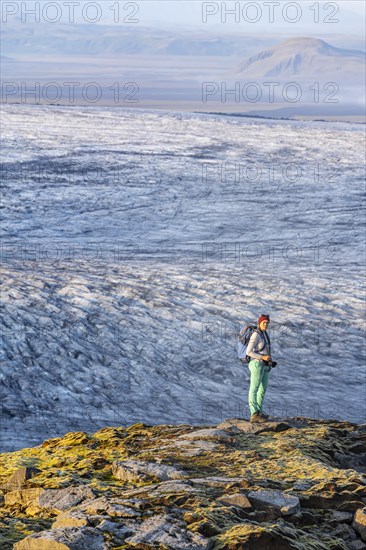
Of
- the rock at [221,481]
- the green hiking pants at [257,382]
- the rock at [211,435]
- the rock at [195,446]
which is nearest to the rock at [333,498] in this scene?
the rock at [221,481]

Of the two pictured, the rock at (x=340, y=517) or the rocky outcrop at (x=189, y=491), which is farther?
the rock at (x=340, y=517)

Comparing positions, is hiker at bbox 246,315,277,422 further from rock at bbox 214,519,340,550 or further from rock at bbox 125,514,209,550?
rock at bbox 125,514,209,550

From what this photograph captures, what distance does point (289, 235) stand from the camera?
1139 inches

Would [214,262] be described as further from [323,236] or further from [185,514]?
[185,514]

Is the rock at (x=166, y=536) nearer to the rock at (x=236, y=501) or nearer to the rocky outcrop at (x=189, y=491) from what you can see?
the rocky outcrop at (x=189, y=491)

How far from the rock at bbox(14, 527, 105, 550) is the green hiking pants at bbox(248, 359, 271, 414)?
5.08 metres

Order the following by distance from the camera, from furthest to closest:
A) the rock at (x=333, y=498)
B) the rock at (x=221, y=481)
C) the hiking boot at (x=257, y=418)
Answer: the hiking boot at (x=257, y=418)
the rock at (x=221, y=481)
the rock at (x=333, y=498)

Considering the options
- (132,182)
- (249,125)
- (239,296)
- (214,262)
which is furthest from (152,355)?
(249,125)

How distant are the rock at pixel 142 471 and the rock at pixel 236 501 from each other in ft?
2.95

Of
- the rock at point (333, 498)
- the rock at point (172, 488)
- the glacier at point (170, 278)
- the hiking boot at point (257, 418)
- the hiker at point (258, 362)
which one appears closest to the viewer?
the rock at point (172, 488)

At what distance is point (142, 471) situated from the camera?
8117 millimetres

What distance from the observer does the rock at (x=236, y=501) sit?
282 inches

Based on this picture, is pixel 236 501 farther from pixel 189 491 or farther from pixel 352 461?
pixel 352 461

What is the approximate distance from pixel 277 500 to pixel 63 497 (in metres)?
1.60
